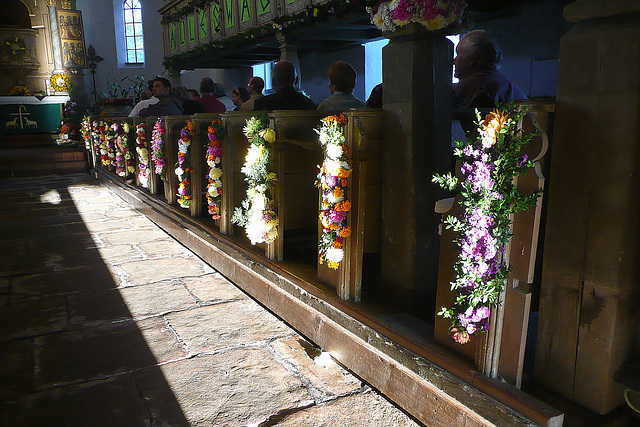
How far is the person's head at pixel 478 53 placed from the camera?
291 cm

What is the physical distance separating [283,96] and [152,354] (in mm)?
2174

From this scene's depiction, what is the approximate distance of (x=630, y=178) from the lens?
1.44 meters

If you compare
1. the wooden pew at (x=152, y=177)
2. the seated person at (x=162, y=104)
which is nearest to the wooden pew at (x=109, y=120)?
the seated person at (x=162, y=104)

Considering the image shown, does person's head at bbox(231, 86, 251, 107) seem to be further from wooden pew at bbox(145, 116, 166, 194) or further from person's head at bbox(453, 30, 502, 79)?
person's head at bbox(453, 30, 502, 79)

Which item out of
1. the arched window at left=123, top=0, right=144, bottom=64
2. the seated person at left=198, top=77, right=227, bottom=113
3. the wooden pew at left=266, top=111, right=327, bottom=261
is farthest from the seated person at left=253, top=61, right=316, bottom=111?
the arched window at left=123, top=0, right=144, bottom=64

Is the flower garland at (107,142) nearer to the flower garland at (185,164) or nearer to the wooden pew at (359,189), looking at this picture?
the flower garland at (185,164)

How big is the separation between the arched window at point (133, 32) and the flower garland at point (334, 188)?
16107 millimetres

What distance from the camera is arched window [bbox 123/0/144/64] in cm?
1656

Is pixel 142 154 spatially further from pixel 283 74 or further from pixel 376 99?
Result: pixel 376 99

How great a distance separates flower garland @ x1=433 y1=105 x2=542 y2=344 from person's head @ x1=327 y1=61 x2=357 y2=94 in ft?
5.90

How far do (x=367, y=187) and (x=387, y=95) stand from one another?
441 mm

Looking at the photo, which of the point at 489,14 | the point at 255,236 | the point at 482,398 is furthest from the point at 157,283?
the point at 489,14

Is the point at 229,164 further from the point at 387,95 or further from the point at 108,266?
the point at 387,95

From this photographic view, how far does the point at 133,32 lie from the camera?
54.7ft
